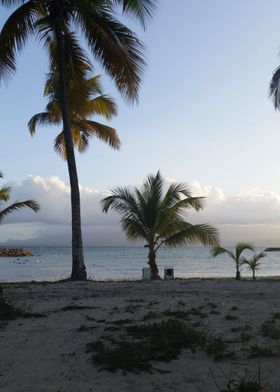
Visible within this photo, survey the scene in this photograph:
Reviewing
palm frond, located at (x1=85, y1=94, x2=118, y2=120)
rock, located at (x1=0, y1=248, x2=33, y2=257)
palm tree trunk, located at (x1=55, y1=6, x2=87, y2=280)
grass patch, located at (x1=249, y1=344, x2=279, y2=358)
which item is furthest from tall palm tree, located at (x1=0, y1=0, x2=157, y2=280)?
rock, located at (x1=0, y1=248, x2=33, y2=257)

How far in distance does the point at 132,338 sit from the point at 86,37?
11469mm

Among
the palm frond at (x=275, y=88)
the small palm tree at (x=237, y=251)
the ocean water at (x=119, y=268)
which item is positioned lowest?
the ocean water at (x=119, y=268)

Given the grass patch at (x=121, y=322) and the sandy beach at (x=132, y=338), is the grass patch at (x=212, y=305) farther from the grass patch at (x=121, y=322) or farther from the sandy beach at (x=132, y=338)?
the grass patch at (x=121, y=322)

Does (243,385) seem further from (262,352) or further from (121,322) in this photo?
(121,322)

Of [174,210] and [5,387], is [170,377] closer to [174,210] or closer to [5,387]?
[5,387]

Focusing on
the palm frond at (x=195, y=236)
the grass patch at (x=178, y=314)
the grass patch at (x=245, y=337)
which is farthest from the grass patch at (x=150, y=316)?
the palm frond at (x=195, y=236)

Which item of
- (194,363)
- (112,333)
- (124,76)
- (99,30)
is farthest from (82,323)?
(99,30)

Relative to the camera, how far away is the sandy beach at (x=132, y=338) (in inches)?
166

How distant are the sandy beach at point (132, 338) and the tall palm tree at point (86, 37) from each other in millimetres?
5229

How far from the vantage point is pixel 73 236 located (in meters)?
14.0

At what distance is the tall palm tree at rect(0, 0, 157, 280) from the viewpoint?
13883mm

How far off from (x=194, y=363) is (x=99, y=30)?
11.8 meters

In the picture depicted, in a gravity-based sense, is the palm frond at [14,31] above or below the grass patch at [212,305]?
above

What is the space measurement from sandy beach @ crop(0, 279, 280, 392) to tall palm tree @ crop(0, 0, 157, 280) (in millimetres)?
5229
